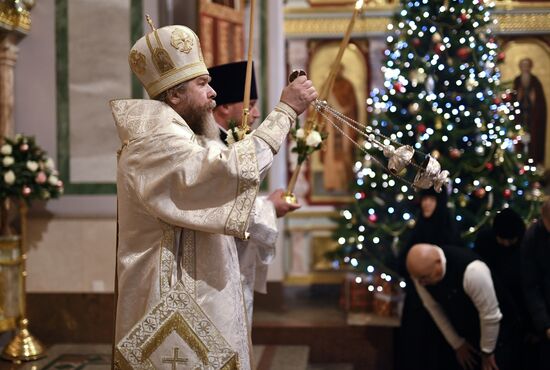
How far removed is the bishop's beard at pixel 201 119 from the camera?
3.33 m

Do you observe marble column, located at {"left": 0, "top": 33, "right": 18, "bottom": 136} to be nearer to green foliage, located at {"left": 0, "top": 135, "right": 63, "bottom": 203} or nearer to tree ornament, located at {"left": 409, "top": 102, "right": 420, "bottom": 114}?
green foliage, located at {"left": 0, "top": 135, "right": 63, "bottom": 203}

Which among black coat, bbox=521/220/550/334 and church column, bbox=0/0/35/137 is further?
church column, bbox=0/0/35/137

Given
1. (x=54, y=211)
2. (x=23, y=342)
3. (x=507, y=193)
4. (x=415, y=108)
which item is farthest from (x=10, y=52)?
(x=507, y=193)

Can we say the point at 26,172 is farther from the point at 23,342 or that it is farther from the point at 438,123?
the point at 438,123

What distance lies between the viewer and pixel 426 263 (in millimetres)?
5520

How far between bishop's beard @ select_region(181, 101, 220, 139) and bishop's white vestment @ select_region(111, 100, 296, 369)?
0.31ft

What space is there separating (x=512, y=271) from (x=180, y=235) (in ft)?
11.4

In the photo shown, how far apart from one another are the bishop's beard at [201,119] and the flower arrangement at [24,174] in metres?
3.15

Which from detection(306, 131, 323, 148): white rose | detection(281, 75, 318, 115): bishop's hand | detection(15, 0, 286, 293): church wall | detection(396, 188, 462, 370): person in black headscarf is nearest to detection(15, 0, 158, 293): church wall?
detection(15, 0, 286, 293): church wall

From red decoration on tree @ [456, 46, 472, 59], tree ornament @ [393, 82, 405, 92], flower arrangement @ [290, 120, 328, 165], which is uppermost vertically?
red decoration on tree @ [456, 46, 472, 59]

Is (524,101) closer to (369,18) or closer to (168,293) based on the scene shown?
(369,18)

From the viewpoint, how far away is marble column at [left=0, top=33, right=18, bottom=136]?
678 centimetres

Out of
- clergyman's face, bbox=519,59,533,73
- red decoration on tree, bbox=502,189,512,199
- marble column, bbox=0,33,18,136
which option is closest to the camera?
marble column, bbox=0,33,18,136

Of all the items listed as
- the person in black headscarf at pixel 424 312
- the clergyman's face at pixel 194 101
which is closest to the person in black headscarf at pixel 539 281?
the person in black headscarf at pixel 424 312
